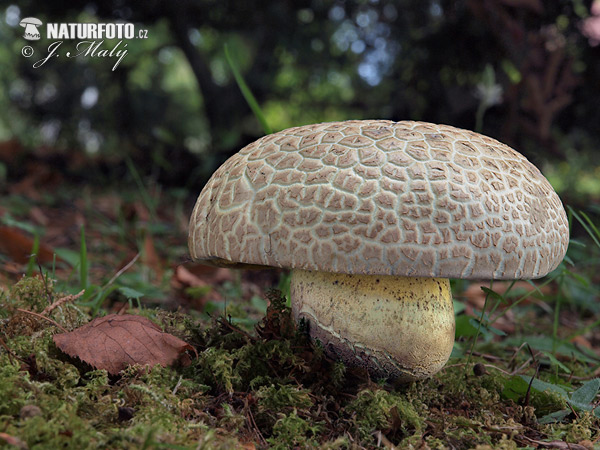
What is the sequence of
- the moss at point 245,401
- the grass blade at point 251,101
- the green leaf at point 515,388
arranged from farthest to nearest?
the grass blade at point 251,101
the green leaf at point 515,388
the moss at point 245,401

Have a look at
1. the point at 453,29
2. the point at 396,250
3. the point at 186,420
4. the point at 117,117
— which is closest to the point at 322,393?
the point at 186,420

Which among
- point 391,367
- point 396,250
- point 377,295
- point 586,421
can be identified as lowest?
point 586,421

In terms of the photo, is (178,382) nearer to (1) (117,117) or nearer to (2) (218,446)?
(2) (218,446)

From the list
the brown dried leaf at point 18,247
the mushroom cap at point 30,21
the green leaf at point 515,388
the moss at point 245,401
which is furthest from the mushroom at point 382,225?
the mushroom cap at point 30,21

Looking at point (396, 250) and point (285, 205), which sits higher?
point (285, 205)

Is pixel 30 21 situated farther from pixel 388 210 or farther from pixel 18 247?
pixel 388 210

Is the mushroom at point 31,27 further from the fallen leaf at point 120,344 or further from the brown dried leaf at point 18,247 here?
the fallen leaf at point 120,344

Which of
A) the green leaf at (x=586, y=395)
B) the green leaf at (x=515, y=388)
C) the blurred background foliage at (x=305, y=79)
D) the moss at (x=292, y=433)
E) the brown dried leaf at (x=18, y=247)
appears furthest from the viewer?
the blurred background foliage at (x=305, y=79)

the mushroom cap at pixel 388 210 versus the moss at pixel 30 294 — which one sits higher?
the mushroom cap at pixel 388 210
